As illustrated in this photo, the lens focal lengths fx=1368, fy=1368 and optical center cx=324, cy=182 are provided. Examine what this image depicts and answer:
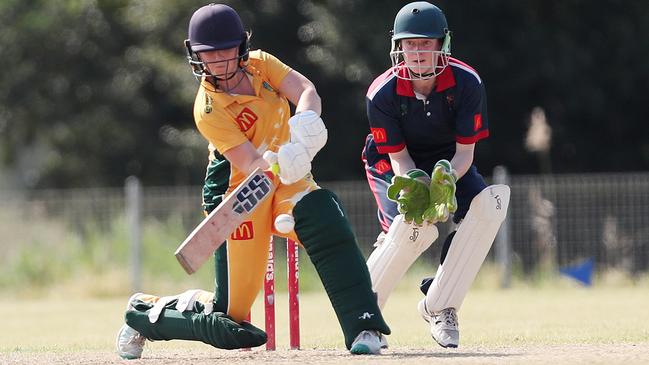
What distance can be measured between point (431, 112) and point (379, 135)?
0.29 meters

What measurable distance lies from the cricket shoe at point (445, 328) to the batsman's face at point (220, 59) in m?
1.66

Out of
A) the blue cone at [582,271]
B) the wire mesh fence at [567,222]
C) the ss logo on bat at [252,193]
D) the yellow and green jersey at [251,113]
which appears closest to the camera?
the ss logo on bat at [252,193]

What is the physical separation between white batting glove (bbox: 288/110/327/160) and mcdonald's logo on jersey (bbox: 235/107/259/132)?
1.69 feet

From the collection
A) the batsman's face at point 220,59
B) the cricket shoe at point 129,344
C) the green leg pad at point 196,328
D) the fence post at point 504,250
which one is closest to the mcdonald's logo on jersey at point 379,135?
the batsman's face at point 220,59

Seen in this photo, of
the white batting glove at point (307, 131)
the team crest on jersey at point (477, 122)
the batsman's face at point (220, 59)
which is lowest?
the white batting glove at point (307, 131)

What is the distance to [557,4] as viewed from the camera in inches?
693

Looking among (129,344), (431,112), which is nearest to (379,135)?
(431,112)

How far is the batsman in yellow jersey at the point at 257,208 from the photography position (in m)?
5.93

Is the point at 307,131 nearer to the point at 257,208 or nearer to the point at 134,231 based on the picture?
the point at 257,208

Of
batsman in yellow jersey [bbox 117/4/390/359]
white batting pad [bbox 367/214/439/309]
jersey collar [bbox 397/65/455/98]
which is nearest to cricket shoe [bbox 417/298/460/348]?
white batting pad [bbox 367/214/439/309]

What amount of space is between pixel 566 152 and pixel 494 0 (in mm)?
2267

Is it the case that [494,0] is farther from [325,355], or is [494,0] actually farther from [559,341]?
[325,355]

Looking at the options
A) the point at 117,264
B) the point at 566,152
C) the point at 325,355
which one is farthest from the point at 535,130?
the point at 325,355

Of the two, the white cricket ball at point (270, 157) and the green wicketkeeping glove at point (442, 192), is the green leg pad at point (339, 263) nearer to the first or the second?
the white cricket ball at point (270, 157)
